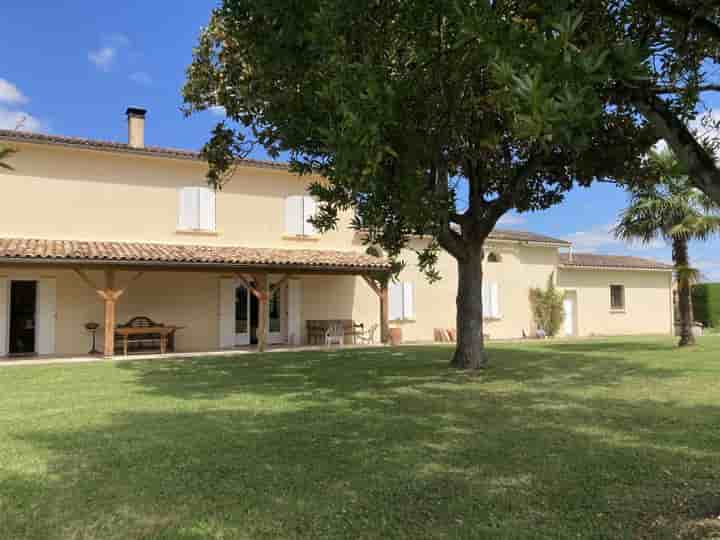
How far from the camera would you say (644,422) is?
20.6 feet

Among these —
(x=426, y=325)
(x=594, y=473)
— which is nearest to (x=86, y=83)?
(x=426, y=325)

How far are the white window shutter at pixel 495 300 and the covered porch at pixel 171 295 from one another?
586cm

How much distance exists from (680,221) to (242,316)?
13.7m

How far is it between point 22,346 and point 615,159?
15.1m

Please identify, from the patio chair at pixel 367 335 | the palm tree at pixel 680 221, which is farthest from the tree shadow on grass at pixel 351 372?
the palm tree at pixel 680 221

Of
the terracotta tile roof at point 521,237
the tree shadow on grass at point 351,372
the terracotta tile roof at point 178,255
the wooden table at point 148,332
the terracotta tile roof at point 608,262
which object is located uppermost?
the terracotta tile roof at point 521,237

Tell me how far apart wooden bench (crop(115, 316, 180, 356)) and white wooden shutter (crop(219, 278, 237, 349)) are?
151 cm

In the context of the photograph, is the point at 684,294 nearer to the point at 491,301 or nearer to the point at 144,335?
the point at 491,301

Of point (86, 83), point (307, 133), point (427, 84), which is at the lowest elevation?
point (307, 133)

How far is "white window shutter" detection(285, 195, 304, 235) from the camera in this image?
17766 mm

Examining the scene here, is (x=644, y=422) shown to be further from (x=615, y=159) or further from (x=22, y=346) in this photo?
(x=22, y=346)

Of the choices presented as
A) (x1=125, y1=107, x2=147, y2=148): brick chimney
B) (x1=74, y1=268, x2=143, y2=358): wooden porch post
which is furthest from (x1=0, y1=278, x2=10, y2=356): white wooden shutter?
(x1=125, y1=107, x2=147, y2=148): brick chimney

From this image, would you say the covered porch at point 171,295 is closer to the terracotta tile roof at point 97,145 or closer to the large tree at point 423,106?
the terracotta tile roof at point 97,145

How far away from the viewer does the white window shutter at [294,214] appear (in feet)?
58.3
